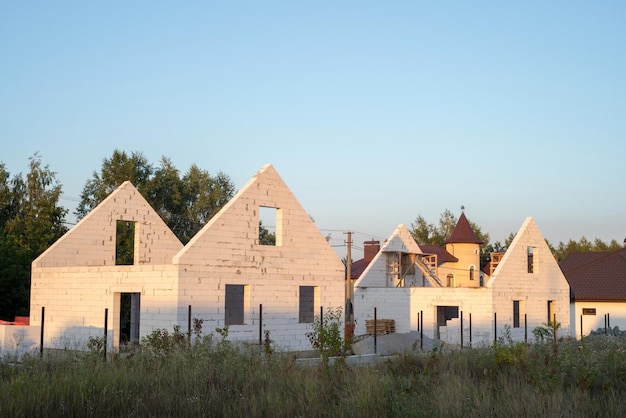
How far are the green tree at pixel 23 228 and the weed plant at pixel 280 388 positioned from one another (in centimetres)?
1900

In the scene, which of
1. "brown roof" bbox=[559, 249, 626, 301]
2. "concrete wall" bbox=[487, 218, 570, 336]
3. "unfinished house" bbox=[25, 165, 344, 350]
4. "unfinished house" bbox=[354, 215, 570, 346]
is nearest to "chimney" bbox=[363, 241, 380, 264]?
"unfinished house" bbox=[354, 215, 570, 346]

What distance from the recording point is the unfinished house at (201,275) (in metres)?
22.8

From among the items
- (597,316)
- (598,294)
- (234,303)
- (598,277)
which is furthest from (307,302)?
(598,277)

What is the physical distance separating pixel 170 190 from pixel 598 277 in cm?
3147

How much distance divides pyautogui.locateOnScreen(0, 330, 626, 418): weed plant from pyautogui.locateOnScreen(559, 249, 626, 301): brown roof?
2676 cm

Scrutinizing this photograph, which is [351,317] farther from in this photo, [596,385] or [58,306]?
[596,385]

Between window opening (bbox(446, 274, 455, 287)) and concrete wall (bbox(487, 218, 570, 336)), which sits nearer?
concrete wall (bbox(487, 218, 570, 336))

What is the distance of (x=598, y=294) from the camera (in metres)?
40.6

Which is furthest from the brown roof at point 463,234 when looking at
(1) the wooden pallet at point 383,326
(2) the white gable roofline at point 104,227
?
(2) the white gable roofline at point 104,227

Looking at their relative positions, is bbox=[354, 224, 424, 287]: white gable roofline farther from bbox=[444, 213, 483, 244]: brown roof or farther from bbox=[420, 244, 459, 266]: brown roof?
bbox=[420, 244, 459, 266]: brown roof

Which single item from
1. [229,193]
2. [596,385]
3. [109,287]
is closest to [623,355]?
[596,385]

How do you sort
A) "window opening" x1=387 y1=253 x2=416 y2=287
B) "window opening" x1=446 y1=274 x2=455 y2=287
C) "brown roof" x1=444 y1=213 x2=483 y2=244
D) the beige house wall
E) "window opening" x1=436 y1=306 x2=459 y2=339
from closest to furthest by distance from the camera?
"window opening" x1=387 y1=253 x2=416 y2=287 → "window opening" x1=436 y1=306 x2=459 y2=339 → "brown roof" x1=444 y1=213 x2=483 y2=244 → the beige house wall → "window opening" x1=446 y1=274 x2=455 y2=287

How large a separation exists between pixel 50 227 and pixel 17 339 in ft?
68.9

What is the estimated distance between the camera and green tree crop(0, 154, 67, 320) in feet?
105
